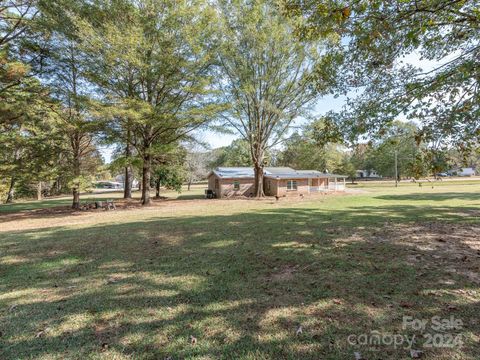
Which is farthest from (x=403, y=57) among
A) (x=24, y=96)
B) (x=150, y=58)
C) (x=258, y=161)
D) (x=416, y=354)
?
(x=258, y=161)

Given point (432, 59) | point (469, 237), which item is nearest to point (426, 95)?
point (432, 59)

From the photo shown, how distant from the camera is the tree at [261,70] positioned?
806 inches

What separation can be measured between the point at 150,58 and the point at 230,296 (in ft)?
57.0

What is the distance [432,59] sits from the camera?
19.9 ft

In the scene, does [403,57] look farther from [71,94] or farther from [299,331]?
[71,94]

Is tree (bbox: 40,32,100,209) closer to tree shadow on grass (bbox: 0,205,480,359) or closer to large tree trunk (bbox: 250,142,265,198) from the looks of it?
tree shadow on grass (bbox: 0,205,480,359)

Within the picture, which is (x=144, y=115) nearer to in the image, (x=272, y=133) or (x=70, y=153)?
(x=70, y=153)

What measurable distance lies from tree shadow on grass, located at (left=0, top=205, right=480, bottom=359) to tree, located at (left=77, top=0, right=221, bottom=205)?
39.1 ft

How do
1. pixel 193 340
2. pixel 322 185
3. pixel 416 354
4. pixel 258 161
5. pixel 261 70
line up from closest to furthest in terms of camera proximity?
pixel 416 354, pixel 193 340, pixel 261 70, pixel 258 161, pixel 322 185

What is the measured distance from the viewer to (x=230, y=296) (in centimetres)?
386

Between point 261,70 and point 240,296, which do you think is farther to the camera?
point 261,70

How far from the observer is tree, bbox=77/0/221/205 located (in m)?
15.0

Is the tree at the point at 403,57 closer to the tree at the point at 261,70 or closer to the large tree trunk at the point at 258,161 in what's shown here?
the tree at the point at 261,70

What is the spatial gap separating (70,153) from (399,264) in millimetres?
20768
